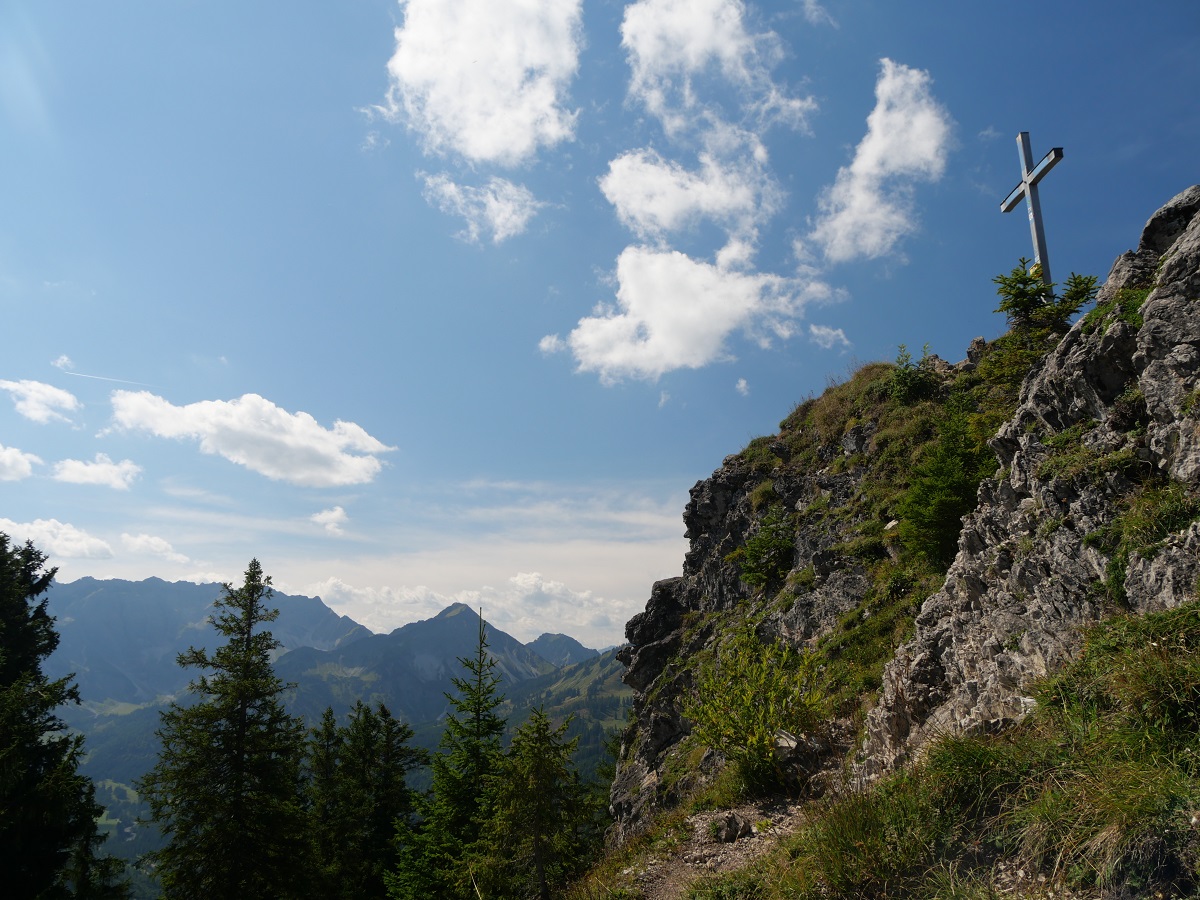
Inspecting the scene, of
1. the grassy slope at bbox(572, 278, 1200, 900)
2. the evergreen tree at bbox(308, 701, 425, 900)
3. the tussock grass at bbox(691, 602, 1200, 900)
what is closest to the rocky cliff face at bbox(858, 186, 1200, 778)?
the grassy slope at bbox(572, 278, 1200, 900)

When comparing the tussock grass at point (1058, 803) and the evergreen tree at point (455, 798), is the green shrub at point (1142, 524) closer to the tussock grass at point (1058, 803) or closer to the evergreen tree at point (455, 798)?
the tussock grass at point (1058, 803)

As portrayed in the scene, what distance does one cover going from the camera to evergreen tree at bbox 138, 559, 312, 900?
1470 cm

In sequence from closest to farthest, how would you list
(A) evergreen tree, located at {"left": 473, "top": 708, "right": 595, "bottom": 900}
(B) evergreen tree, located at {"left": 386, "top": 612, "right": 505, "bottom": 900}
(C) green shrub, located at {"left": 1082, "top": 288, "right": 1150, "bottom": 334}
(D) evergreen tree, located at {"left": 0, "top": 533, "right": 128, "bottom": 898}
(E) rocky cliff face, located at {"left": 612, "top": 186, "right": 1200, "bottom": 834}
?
(E) rocky cliff face, located at {"left": 612, "top": 186, "right": 1200, "bottom": 834}
(C) green shrub, located at {"left": 1082, "top": 288, "right": 1150, "bottom": 334}
(A) evergreen tree, located at {"left": 473, "top": 708, "right": 595, "bottom": 900}
(D) evergreen tree, located at {"left": 0, "top": 533, "right": 128, "bottom": 898}
(B) evergreen tree, located at {"left": 386, "top": 612, "right": 505, "bottom": 900}

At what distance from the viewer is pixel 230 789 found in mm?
15344

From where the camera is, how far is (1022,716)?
20.4 ft

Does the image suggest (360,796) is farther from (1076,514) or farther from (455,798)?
(1076,514)

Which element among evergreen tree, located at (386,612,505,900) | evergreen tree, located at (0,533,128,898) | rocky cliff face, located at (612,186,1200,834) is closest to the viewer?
rocky cliff face, located at (612,186,1200,834)

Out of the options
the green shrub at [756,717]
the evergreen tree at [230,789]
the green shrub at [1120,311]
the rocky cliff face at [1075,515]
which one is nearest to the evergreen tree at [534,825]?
the green shrub at [756,717]

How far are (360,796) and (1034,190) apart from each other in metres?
36.2

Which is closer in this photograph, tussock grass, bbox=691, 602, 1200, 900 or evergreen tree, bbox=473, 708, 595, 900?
tussock grass, bbox=691, 602, 1200, 900

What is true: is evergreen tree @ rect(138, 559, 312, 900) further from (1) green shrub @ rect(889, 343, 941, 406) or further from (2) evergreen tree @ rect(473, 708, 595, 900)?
(1) green shrub @ rect(889, 343, 941, 406)

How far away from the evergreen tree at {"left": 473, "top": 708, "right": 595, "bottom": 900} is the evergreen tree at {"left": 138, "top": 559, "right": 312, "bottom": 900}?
7.40m

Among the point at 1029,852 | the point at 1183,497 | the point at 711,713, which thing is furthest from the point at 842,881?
the point at 1183,497

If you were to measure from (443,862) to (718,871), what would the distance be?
44.8 ft
